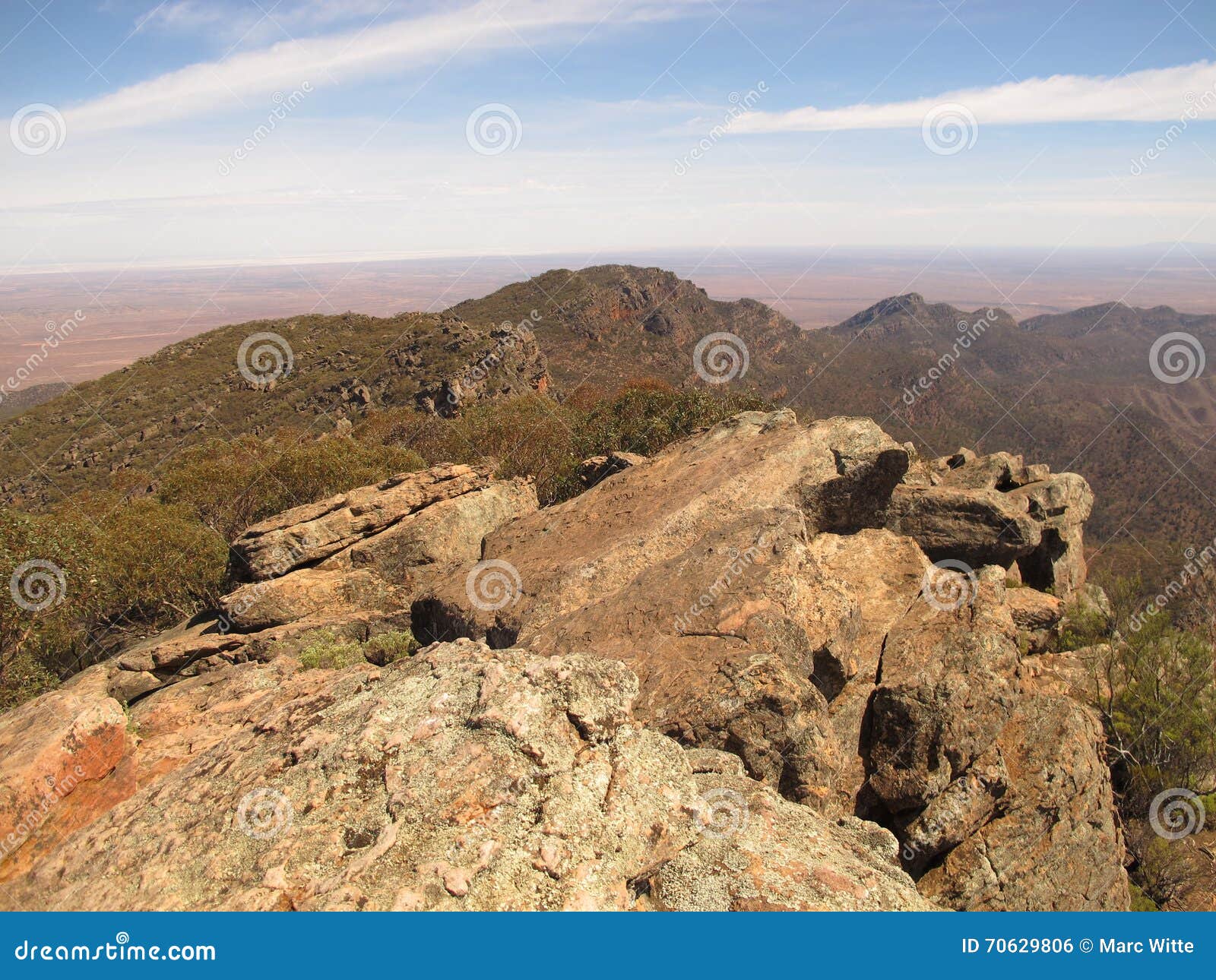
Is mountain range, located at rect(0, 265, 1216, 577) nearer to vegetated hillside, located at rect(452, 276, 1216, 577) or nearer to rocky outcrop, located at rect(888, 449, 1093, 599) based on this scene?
vegetated hillside, located at rect(452, 276, 1216, 577)

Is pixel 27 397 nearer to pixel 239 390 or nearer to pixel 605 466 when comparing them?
pixel 239 390

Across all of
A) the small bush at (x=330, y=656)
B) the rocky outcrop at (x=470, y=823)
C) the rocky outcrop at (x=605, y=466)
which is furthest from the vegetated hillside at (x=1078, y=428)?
the small bush at (x=330, y=656)

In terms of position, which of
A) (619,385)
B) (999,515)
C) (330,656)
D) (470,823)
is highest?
(619,385)

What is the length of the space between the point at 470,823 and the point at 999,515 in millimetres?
16961

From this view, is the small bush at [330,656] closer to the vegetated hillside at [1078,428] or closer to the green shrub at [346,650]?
the green shrub at [346,650]

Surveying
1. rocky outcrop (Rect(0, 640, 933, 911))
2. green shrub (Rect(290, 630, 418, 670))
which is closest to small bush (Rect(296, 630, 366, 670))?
green shrub (Rect(290, 630, 418, 670))

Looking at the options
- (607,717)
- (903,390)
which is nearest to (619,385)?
(903,390)

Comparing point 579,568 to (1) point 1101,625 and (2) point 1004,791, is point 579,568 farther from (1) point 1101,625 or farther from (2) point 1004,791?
(1) point 1101,625

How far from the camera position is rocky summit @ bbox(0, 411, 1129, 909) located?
21.2ft

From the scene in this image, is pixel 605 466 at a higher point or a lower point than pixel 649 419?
lower

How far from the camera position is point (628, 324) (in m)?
134

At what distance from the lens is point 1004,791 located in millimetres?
11070

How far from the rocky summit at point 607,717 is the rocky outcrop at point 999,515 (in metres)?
0.14

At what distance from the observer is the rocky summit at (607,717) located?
645 cm
